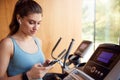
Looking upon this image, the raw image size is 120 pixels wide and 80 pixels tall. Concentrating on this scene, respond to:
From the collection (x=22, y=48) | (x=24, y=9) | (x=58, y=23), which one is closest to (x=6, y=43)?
(x=22, y=48)

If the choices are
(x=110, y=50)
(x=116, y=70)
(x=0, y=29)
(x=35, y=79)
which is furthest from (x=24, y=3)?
(x=0, y=29)

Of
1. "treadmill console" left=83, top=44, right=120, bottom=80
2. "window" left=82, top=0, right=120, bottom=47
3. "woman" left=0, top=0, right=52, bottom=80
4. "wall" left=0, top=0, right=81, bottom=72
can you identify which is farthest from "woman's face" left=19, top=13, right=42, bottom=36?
"window" left=82, top=0, right=120, bottom=47

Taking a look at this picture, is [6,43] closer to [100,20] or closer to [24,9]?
[24,9]

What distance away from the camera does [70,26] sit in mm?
3943

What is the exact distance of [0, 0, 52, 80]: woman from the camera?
52.1 inches

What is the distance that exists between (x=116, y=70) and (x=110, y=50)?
165 millimetres

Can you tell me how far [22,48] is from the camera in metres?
1.44

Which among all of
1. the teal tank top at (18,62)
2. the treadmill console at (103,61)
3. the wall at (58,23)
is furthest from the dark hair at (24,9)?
the wall at (58,23)

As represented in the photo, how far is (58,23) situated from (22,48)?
245 cm

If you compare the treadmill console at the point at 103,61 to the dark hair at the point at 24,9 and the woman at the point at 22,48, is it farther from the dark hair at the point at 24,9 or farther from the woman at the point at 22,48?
the dark hair at the point at 24,9

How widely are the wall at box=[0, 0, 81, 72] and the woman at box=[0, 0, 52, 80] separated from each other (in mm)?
2194

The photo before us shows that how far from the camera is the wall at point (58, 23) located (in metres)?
3.75

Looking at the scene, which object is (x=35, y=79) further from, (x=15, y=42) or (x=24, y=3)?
(x=24, y=3)

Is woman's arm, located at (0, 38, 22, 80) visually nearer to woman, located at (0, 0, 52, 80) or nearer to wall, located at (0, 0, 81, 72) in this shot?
woman, located at (0, 0, 52, 80)
